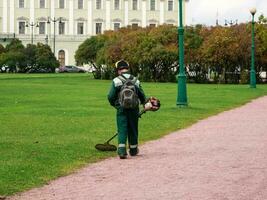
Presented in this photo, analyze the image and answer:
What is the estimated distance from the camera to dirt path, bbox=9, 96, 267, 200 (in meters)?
9.61

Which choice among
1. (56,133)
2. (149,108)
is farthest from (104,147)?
(56,133)

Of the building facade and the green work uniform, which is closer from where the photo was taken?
the green work uniform

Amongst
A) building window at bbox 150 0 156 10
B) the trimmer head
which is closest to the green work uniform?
the trimmer head

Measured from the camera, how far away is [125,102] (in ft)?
43.3

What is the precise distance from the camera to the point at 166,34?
69938 mm

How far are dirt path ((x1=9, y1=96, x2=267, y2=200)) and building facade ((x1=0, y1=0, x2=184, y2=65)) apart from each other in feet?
376

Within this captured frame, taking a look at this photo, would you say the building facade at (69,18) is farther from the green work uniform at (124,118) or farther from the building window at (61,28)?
the green work uniform at (124,118)

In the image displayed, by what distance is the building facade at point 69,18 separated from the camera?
429ft

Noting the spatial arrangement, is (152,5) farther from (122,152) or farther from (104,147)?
(122,152)

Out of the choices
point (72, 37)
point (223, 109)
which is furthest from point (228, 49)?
point (72, 37)

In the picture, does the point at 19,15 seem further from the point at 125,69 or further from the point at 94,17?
→ the point at 125,69

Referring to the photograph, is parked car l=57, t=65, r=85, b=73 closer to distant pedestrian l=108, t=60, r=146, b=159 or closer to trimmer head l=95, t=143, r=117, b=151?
trimmer head l=95, t=143, r=117, b=151

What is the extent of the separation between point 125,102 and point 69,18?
403 feet

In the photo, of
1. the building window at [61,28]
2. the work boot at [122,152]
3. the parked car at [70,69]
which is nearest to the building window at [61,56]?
the building window at [61,28]
